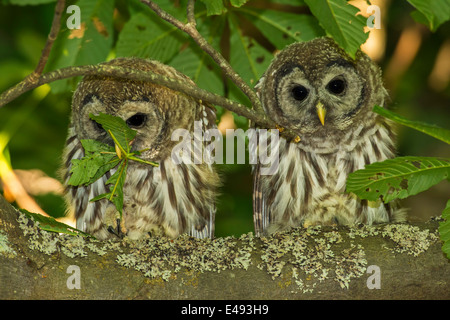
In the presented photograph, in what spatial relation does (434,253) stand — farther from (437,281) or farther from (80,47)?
(80,47)

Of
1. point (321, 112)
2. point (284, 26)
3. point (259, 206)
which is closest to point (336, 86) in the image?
point (321, 112)

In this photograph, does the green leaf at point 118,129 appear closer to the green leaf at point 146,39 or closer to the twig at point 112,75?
the twig at point 112,75

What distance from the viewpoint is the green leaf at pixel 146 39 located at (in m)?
3.93

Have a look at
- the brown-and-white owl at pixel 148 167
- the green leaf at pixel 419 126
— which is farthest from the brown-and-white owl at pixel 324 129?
the green leaf at pixel 419 126

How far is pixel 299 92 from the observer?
432cm

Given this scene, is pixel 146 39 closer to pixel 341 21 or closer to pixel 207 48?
pixel 207 48

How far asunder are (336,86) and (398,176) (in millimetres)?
1609

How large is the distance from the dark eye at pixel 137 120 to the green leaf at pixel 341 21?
1.57m

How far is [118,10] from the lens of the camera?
446cm

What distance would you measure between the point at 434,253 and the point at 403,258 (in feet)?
0.50

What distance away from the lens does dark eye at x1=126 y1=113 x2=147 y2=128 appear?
4.02 m

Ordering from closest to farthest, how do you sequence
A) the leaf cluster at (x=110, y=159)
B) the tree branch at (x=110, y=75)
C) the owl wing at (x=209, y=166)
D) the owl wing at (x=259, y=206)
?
the tree branch at (x=110, y=75), the leaf cluster at (x=110, y=159), the owl wing at (x=209, y=166), the owl wing at (x=259, y=206)

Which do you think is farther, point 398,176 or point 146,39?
point 146,39

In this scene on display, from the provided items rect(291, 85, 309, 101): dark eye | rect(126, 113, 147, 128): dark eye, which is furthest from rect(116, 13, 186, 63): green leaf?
rect(291, 85, 309, 101): dark eye
